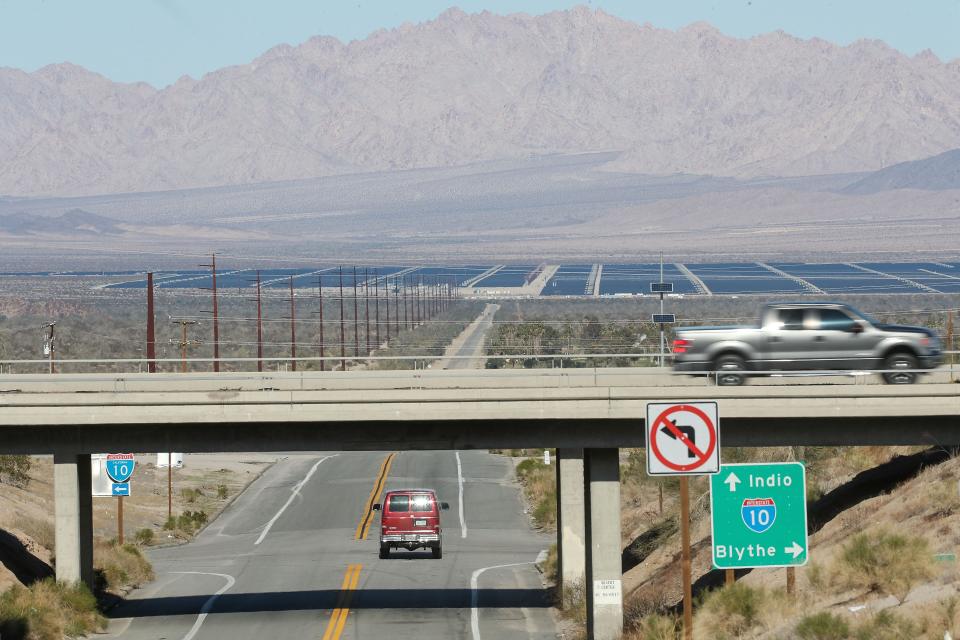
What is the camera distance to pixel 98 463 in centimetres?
5131

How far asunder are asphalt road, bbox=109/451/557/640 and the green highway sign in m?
15.1

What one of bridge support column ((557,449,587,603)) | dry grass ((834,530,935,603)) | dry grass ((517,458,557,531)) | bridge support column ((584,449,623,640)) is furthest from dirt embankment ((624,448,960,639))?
dry grass ((517,458,557,531))

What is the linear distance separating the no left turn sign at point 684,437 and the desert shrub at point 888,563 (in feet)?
18.7

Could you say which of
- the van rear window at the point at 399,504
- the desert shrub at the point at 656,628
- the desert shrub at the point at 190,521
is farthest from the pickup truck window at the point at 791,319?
the desert shrub at the point at 190,521

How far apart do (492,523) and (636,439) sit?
30.0 meters

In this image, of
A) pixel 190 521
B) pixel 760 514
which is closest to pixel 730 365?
pixel 760 514

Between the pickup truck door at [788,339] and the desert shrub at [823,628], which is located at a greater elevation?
the pickup truck door at [788,339]

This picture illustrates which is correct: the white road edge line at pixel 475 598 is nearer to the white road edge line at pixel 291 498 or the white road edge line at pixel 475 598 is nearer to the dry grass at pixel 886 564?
the dry grass at pixel 886 564

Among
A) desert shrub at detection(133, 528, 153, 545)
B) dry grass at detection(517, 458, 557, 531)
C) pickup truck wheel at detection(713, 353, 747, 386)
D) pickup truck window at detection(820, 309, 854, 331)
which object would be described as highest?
pickup truck window at detection(820, 309, 854, 331)

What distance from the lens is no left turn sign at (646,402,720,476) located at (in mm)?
22281

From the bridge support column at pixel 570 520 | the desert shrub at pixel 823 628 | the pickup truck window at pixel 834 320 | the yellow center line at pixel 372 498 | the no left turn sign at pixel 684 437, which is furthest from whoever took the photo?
the yellow center line at pixel 372 498

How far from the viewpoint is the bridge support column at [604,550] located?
34281mm

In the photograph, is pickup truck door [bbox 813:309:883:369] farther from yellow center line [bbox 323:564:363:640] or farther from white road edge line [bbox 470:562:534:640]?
yellow center line [bbox 323:564:363:640]

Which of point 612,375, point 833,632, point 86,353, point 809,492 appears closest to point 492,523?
point 809,492
